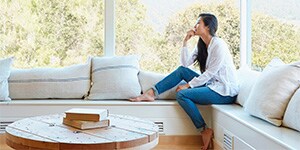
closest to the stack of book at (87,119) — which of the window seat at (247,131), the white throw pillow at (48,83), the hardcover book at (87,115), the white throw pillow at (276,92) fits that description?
the hardcover book at (87,115)

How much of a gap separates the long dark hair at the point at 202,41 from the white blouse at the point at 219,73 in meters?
0.15

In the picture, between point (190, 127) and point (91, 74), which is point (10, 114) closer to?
point (91, 74)

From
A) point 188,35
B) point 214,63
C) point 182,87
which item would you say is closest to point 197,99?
point 182,87

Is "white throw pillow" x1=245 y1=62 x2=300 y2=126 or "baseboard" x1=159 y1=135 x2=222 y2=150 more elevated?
"white throw pillow" x1=245 y1=62 x2=300 y2=126

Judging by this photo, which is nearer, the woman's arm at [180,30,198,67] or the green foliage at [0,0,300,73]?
the woman's arm at [180,30,198,67]

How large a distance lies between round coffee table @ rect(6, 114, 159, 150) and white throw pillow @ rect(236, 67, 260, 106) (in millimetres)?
1292

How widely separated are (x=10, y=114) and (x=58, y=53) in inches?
36.2

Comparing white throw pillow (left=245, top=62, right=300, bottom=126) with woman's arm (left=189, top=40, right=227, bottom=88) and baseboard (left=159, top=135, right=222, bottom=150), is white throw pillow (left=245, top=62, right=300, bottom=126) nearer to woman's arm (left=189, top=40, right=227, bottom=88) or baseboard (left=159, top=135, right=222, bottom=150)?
woman's arm (left=189, top=40, right=227, bottom=88)

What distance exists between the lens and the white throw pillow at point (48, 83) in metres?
3.72

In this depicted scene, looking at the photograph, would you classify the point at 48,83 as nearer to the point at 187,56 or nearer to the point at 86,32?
the point at 86,32

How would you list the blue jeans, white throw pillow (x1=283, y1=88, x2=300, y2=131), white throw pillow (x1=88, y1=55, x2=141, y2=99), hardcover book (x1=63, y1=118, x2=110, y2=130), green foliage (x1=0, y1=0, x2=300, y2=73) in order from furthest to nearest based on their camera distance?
green foliage (x1=0, y1=0, x2=300, y2=73), white throw pillow (x1=88, y1=55, x2=141, y2=99), the blue jeans, white throw pillow (x1=283, y1=88, x2=300, y2=131), hardcover book (x1=63, y1=118, x2=110, y2=130)

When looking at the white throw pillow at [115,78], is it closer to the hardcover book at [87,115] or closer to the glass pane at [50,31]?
the glass pane at [50,31]

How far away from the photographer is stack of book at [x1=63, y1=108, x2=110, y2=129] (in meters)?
2.04

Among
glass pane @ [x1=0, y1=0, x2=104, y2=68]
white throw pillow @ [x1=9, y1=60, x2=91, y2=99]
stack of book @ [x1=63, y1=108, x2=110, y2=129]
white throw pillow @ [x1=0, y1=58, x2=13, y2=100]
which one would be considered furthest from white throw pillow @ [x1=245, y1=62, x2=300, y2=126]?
white throw pillow @ [x1=0, y1=58, x2=13, y2=100]
